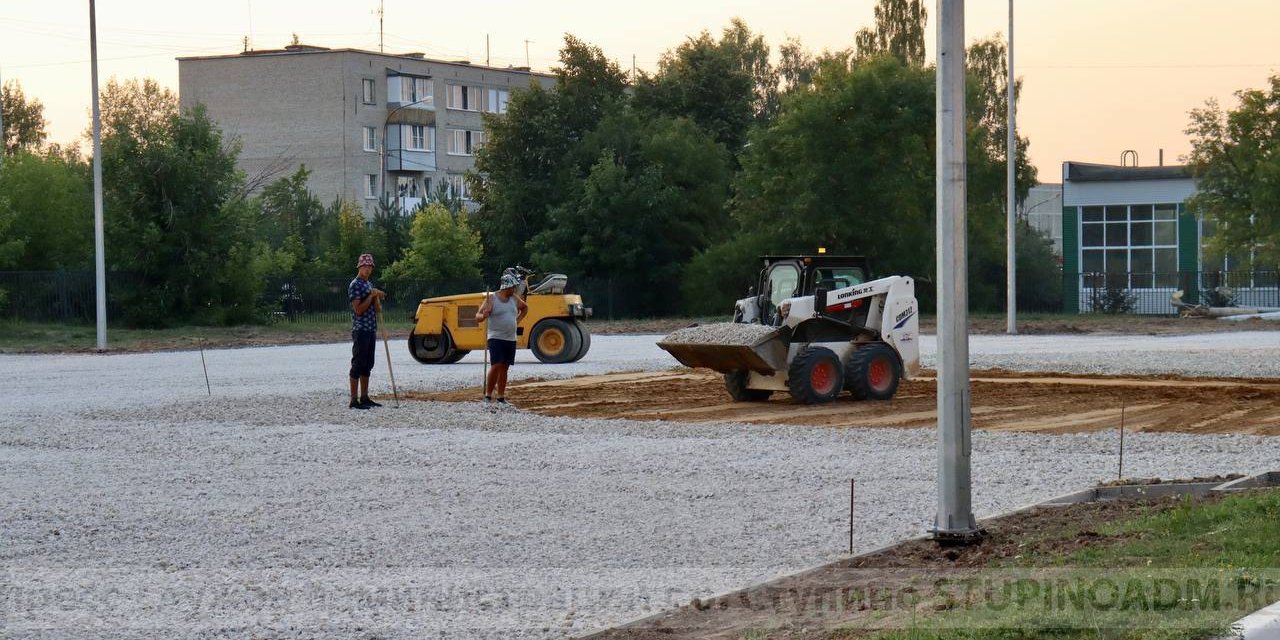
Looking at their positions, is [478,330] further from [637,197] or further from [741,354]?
[637,197]

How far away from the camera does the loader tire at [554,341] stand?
98.4 feet

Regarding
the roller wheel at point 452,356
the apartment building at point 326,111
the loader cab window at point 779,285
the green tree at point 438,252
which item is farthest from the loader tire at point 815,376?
the apartment building at point 326,111

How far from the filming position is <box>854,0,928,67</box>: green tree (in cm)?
7575

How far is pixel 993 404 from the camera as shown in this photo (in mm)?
19812

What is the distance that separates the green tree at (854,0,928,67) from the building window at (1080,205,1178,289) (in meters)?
12.0

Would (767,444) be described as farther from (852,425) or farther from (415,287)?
(415,287)

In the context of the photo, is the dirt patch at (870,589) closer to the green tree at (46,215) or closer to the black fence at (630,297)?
the black fence at (630,297)

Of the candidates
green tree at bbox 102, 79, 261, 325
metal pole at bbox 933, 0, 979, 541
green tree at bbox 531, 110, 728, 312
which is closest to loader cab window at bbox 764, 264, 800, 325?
metal pole at bbox 933, 0, 979, 541

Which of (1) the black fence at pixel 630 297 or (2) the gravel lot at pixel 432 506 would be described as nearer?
(2) the gravel lot at pixel 432 506

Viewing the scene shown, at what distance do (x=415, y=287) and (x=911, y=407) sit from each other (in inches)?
1562

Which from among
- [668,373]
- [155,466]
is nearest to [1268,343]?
[668,373]

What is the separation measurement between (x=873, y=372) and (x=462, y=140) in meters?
78.0

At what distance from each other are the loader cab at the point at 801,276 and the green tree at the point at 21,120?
7791 centimetres

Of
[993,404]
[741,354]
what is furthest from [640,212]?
[993,404]
